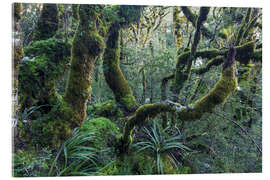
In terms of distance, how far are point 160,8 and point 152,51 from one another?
556 millimetres

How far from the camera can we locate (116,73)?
274cm

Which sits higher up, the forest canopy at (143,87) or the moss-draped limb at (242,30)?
the moss-draped limb at (242,30)

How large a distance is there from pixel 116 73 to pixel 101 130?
755mm

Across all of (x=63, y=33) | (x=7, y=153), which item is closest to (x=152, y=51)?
(x=63, y=33)

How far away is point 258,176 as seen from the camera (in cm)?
278

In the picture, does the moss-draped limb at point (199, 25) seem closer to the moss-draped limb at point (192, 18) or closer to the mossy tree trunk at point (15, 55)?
the moss-draped limb at point (192, 18)

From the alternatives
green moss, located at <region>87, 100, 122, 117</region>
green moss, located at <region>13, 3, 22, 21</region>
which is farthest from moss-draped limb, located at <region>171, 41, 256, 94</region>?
green moss, located at <region>13, 3, 22, 21</region>

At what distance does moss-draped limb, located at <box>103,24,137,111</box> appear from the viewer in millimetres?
2717

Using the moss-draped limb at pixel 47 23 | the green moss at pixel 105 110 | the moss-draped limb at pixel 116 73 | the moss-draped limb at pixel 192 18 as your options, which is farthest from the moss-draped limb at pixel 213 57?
the moss-draped limb at pixel 47 23

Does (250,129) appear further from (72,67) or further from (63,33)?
(63,33)

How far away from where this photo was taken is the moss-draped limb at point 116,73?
272cm

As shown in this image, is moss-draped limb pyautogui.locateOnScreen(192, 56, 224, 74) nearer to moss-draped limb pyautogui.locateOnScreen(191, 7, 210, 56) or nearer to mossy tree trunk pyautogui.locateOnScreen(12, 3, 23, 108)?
moss-draped limb pyautogui.locateOnScreen(191, 7, 210, 56)

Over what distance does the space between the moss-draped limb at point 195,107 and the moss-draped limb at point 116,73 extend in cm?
18

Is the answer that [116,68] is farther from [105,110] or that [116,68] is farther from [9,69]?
[9,69]
